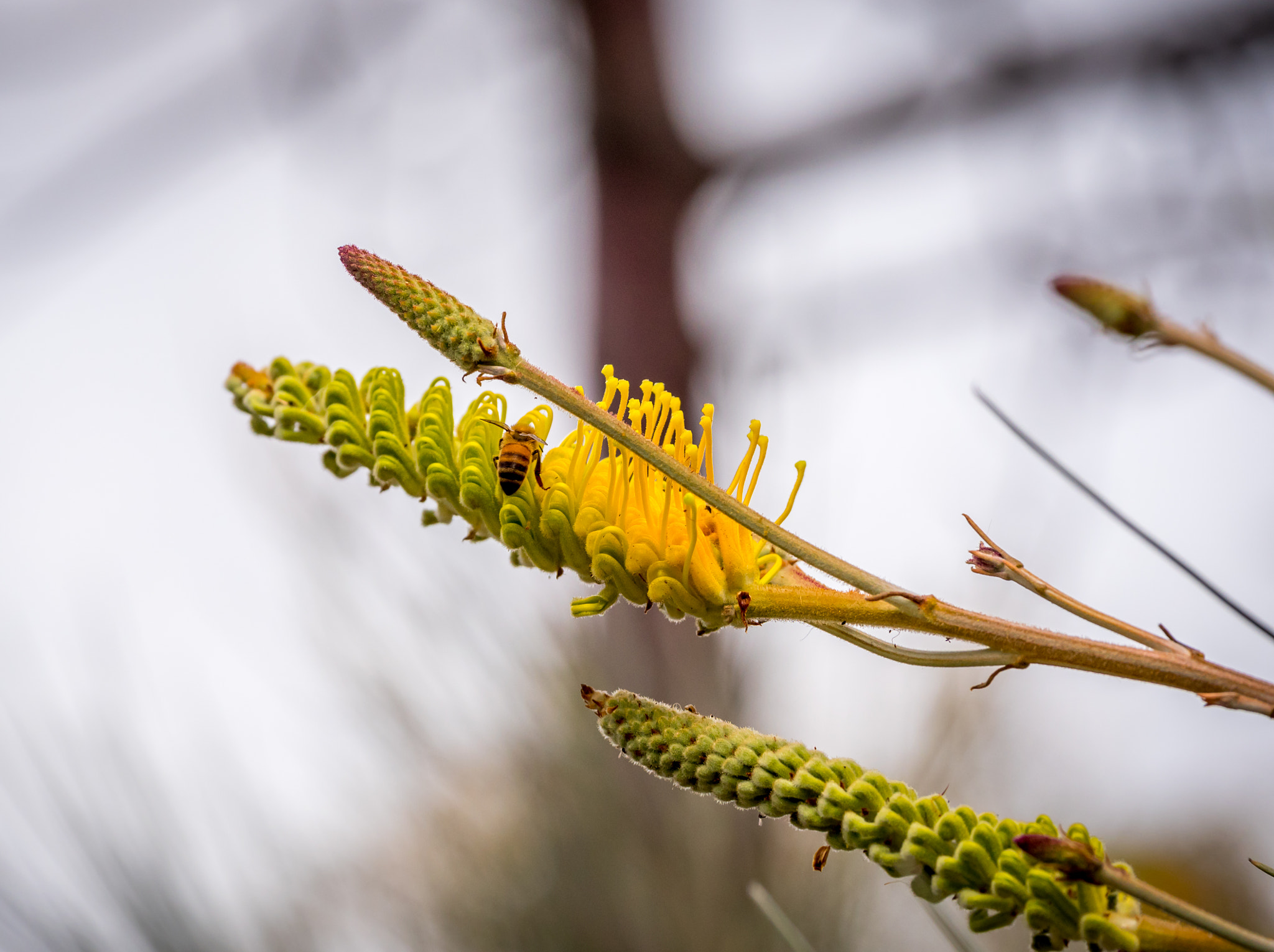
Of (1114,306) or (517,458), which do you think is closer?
(1114,306)

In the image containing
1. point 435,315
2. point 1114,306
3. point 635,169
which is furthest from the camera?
point 635,169

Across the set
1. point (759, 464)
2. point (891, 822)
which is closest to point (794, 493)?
point (759, 464)

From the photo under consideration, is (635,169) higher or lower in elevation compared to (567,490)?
higher

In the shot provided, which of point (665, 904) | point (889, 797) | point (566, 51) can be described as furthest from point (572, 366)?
point (889, 797)

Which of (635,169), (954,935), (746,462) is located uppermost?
(635,169)

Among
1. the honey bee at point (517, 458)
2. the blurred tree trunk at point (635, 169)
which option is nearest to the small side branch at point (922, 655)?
the honey bee at point (517, 458)

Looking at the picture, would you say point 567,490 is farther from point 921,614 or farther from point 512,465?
point 921,614
